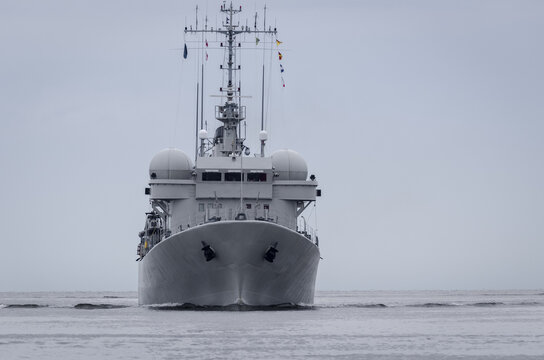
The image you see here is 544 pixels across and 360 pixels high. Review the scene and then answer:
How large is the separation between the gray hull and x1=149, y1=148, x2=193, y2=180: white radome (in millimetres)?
5994

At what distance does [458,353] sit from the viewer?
31.0m

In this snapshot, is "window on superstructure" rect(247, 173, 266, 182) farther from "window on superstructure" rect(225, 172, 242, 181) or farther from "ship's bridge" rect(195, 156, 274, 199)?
"window on superstructure" rect(225, 172, 242, 181)

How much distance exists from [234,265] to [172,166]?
37.8 ft

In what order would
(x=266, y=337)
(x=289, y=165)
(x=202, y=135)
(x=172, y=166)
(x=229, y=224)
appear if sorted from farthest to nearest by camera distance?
(x=202, y=135), (x=289, y=165), (x=172, y=166), (x=229, y=224), (x=266, y=337)

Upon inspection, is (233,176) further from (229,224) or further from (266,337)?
(266,337)

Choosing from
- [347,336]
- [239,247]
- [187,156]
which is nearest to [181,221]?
[187,156]

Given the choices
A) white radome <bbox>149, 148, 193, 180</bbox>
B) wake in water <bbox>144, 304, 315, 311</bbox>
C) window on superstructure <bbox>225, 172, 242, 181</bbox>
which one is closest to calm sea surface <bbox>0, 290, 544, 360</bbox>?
wake in water <bbox>144, 304, 315, 311</bbox>

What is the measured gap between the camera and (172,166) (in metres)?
59.5

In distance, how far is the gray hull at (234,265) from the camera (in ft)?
163

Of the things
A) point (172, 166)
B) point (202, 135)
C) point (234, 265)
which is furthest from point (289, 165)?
point (234, 265)

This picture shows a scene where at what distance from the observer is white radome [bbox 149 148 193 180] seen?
5950 cm

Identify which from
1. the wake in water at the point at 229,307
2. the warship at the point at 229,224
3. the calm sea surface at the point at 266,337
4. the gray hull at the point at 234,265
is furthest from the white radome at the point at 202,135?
the calm sea surface at the point at 266,337

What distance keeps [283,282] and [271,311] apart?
2.34 m

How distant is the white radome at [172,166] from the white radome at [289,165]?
494 centimetres
